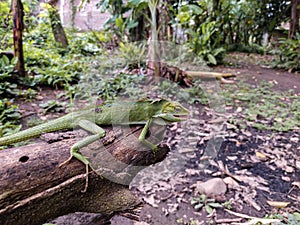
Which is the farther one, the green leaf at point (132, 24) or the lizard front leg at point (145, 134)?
the green leaf at point (132, 24)

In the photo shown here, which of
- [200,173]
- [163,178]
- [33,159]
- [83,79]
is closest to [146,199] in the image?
[163,178]

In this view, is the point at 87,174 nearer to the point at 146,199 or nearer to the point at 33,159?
the point at 33,159

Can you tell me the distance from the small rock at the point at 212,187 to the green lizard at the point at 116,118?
126cm

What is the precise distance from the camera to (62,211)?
1.13 metres

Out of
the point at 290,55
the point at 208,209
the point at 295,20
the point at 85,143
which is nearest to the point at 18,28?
the point at 85,143

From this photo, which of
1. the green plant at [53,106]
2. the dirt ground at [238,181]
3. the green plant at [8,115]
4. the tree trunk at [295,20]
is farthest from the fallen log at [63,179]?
the tree trunk at [295,20]

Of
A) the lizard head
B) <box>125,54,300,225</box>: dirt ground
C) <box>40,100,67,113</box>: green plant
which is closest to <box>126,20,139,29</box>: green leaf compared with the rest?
<box>40,100,67,113</box>: green plant

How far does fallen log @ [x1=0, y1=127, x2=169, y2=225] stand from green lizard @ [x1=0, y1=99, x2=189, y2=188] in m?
0.06

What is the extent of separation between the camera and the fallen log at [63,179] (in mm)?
992

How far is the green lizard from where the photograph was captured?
3.92ft

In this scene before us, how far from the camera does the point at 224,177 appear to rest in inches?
99.6

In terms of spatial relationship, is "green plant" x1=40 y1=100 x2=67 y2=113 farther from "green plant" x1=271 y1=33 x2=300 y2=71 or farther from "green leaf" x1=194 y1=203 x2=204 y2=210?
"green plant" x1=271 y1=33 x2=300 y2=71

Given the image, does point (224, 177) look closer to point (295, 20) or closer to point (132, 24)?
point (132, 24)

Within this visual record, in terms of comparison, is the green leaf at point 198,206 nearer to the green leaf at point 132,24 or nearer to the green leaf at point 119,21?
the green leaf at point 132,24
